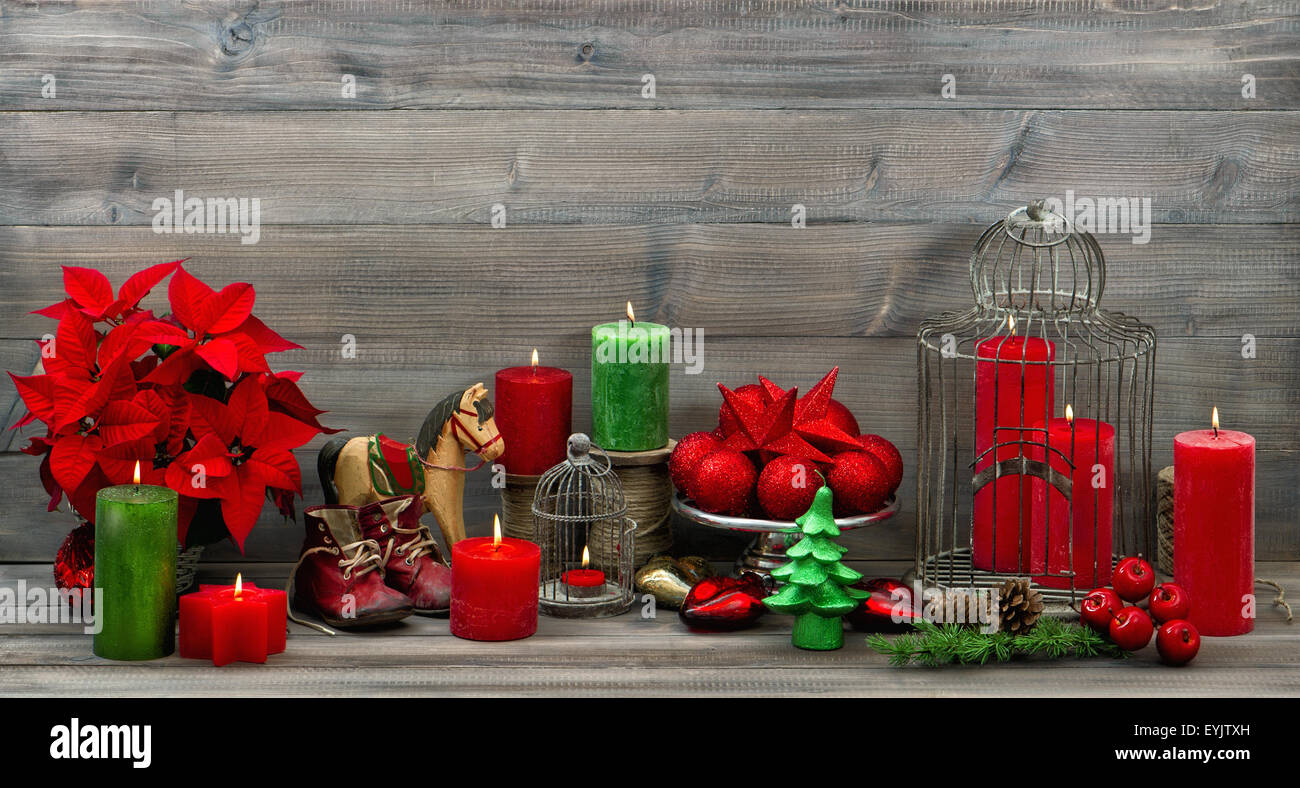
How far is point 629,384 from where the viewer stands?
1438 millimetres

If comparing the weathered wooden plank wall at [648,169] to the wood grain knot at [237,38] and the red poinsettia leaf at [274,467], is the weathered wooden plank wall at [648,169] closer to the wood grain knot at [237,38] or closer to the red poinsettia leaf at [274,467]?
the wood grain knot at [237,38]

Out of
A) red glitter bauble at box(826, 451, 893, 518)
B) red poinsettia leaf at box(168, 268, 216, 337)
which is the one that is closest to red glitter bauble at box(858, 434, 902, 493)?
red glitter bauble at box(826, 451, 893, 518)

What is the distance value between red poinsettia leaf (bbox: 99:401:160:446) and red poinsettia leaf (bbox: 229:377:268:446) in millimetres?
73

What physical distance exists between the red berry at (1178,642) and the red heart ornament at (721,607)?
0.35 m

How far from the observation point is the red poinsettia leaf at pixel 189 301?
133cm

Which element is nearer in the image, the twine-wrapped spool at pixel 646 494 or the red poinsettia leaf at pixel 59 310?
the red poinsettia leaf at pixel 59 310

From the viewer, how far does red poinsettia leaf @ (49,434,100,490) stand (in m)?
1.27

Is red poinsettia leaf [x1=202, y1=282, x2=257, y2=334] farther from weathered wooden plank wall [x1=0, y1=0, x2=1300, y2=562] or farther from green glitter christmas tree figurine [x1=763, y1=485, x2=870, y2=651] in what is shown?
green glitter christmas tree figurine [x1=763, y1=485, x2=870, y2=651]

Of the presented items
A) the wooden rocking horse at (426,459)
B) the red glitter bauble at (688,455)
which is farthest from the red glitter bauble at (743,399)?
the wooden rocking horse at (426,459)

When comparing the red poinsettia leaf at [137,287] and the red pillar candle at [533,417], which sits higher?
the red poinsettia leaf at [137,287]

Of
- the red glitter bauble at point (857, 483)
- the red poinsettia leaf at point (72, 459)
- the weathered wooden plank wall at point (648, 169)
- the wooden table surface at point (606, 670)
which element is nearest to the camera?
the wooden table surface at point (606, 670)

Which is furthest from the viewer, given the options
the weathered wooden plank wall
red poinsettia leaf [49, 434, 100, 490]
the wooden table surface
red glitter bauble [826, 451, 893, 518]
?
the weathered wooden plank wall

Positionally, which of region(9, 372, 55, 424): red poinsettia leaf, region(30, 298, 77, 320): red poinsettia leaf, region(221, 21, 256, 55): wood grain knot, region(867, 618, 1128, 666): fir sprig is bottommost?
region(867, 618, 1128, 666): fir sprig
